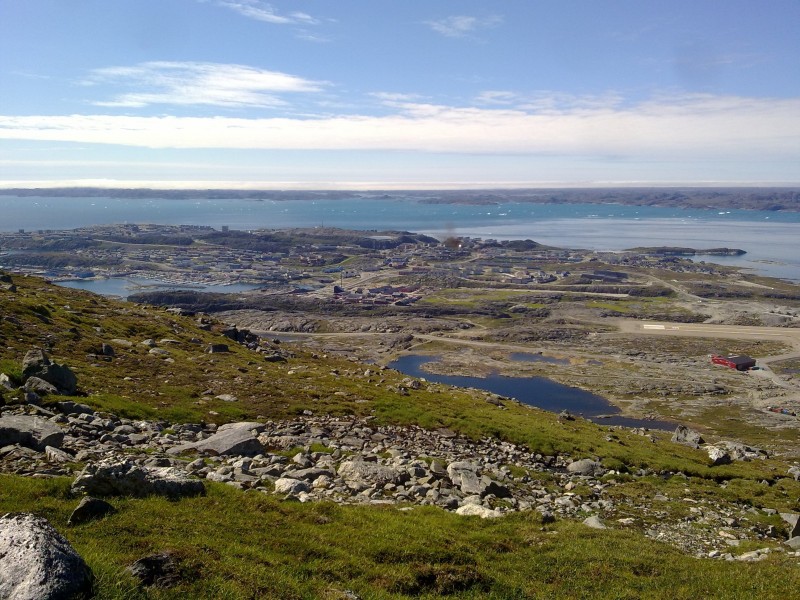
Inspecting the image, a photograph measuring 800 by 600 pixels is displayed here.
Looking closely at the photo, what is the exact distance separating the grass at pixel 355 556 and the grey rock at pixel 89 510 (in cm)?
20

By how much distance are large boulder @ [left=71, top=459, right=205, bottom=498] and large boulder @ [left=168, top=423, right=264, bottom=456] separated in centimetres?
537

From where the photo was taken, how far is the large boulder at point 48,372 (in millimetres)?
19766

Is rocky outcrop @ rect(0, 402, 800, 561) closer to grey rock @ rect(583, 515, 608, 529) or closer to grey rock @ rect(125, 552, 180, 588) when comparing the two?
grey rock @ rect(583, 515, 608, 529)

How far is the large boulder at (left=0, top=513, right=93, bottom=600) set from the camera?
700cm

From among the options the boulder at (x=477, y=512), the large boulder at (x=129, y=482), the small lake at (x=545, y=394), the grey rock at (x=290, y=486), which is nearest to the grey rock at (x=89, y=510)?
the large boulder at (x=129, y=482)

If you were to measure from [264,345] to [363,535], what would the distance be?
3800 centimetres

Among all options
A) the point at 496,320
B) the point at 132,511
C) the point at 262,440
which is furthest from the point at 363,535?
the point at 496,320

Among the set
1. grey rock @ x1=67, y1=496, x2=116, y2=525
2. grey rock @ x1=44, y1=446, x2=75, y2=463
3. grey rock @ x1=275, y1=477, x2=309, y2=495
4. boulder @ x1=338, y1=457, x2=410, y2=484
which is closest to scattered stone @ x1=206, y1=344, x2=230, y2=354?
boulder @ x1=338, y1=457, x2=410, y2=484

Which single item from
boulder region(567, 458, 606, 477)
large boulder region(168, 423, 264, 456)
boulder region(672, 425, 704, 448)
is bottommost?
boulder region(672, 425, 704, 448)

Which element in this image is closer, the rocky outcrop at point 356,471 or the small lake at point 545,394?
the rocky outcrop at point 356,471

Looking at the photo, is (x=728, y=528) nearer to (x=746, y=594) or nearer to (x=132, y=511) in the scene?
(x=746, y=594)

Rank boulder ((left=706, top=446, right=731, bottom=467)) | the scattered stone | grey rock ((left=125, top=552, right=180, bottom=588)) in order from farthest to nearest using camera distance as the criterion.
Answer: the scattered stone < boulder ((left=706, top=446, right=731, bottom=467)) < grey rock ((left=125, top=552, right=180, bottom=588))

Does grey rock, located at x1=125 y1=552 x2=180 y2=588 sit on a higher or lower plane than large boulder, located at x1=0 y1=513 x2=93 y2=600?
lower

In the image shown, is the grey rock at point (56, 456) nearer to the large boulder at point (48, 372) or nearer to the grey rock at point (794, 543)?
the large boulder at point (48, 372)
